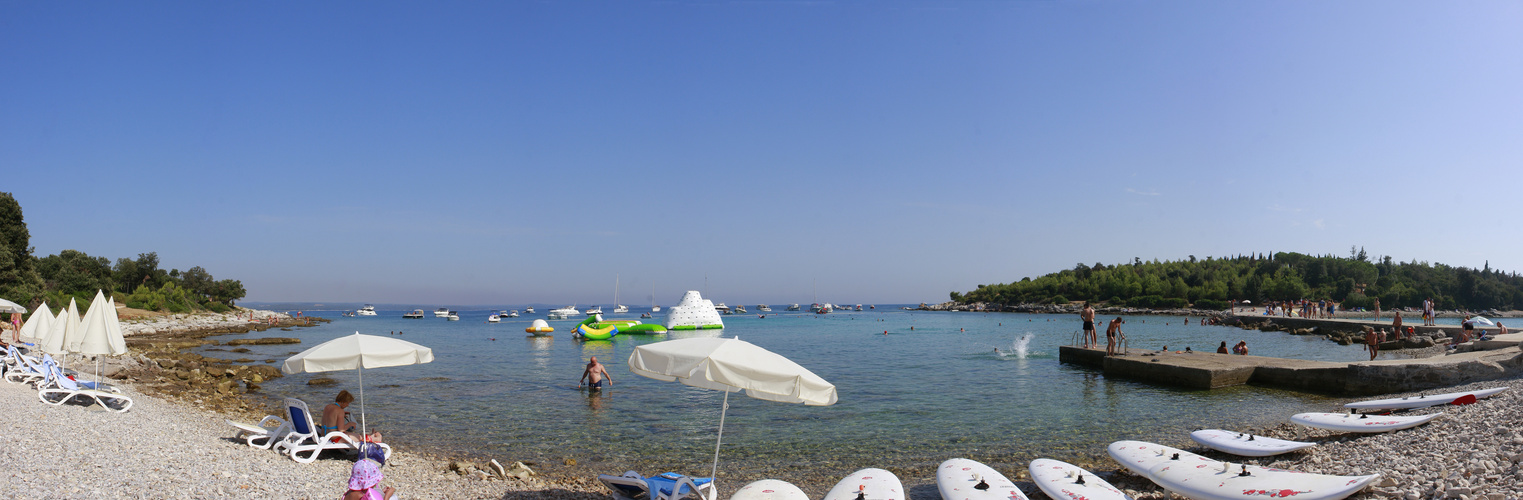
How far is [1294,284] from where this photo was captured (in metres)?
104

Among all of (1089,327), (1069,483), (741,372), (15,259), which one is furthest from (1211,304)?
(15,259)

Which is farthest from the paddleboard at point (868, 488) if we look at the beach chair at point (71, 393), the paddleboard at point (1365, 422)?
the beach chair at point (71, 393)

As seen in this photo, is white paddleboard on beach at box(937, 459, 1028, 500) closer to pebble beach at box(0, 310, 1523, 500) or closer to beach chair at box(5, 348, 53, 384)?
pebble beach at box(0, 310, 1523, 500)

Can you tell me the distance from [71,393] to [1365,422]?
21.7m

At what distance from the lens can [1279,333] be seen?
154 feet

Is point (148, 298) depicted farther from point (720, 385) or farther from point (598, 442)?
point (720, 385)

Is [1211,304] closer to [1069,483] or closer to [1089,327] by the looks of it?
[1089,327]

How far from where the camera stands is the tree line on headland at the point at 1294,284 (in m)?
103

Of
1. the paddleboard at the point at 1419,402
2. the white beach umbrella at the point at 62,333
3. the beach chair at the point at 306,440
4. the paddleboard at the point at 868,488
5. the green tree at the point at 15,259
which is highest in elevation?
the green tree at the point at 15,259

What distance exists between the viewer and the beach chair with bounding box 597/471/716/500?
7043 mm

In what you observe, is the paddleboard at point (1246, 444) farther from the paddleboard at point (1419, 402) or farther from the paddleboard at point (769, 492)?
the paddleboard at point (769, 492)

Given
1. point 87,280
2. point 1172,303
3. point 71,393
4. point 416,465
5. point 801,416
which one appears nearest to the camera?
point 416,465

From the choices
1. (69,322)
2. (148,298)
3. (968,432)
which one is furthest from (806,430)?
(148,298)

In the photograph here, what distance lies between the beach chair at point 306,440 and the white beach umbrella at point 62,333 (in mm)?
8985
